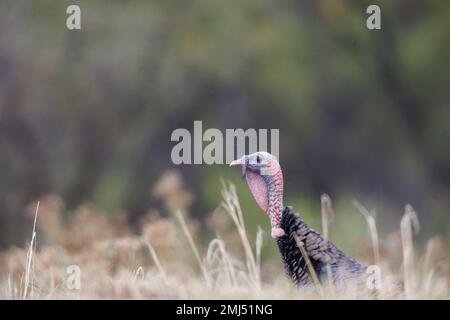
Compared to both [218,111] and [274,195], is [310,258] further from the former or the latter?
[218,111]

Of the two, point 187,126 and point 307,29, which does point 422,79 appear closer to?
point 307,29

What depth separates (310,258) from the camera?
13.1ft

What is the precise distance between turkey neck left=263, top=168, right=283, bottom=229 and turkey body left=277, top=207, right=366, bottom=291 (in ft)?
0.10

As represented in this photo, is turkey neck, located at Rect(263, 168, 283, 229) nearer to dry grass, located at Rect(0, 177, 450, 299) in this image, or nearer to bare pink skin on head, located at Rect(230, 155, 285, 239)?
bare pink skin on head, located at Rect(230, 155, 285, 239)

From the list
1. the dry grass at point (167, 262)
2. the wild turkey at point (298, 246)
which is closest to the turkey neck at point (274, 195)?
the wild turkey at point (298, 246)

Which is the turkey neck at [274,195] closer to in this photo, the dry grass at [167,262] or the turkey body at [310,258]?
the turkey body at [310,258]

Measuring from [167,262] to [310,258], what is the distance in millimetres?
1371

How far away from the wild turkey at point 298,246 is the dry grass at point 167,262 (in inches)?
3.0

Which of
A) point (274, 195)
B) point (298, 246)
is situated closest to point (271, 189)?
point (274, 195)

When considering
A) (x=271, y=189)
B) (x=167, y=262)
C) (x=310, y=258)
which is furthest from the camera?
(x=167, y=262)

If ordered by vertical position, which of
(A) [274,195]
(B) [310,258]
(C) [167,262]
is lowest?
(C) [167,262]
